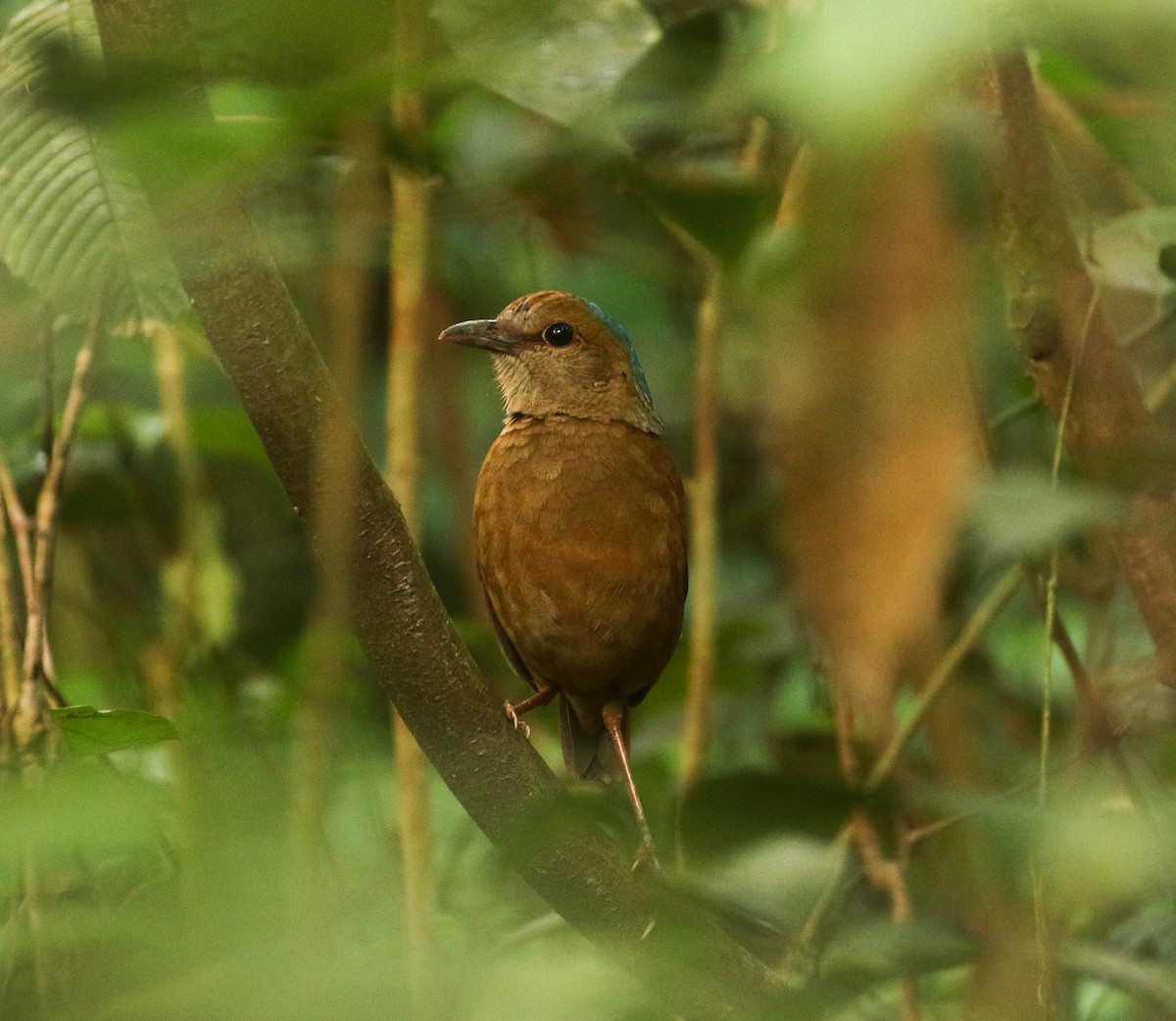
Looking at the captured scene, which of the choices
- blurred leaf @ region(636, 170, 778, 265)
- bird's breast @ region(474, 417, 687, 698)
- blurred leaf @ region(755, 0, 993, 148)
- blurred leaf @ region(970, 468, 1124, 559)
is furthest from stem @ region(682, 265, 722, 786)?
blurred leaf @ region(755, 0, 993, 148)

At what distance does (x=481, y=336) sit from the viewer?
3.79m

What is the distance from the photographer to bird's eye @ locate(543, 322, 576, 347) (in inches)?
152

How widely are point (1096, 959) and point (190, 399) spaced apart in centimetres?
411

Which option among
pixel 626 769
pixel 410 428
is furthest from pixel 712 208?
pixel 626 769

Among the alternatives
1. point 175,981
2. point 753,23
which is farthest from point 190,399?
point 175,981

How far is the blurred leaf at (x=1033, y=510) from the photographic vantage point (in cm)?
174

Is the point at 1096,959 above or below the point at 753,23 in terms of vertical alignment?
below

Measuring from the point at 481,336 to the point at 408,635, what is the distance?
1.86 m

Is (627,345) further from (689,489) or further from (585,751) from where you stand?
(585,751)

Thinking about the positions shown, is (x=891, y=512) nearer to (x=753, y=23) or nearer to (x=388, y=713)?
(x=753, y=23)

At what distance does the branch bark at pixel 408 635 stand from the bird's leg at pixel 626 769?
615 millimetres

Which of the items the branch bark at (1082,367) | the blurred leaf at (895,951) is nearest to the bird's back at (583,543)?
the branch bark at (1082,367)

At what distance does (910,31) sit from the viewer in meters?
0.58

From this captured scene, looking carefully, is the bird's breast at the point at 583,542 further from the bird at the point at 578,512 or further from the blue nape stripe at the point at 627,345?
the blue nape stripe at the point at 627,345
